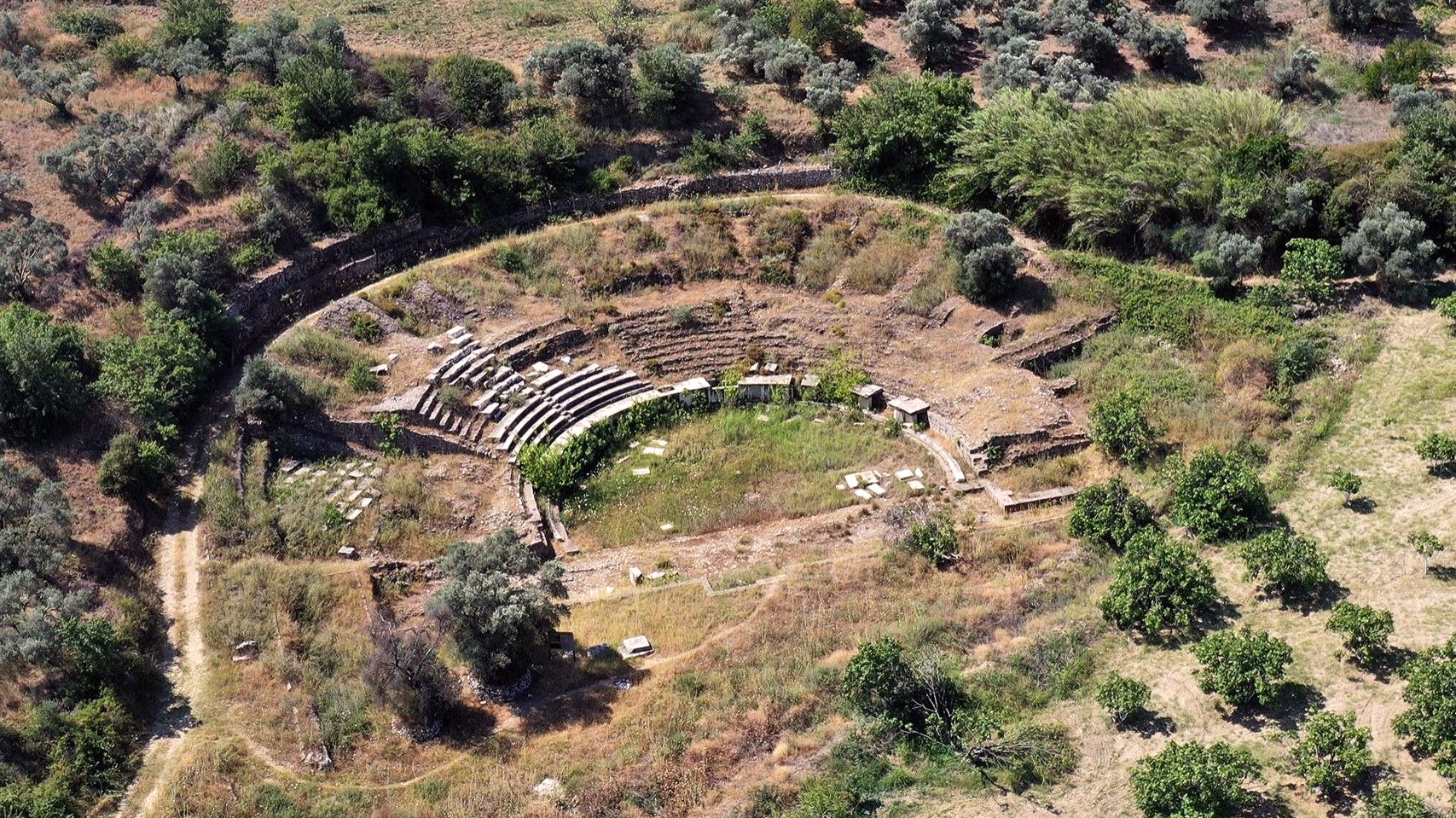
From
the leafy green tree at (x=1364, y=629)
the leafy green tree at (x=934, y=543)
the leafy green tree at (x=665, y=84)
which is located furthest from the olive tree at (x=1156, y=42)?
the leafy green tree at (x=1364, y=629)

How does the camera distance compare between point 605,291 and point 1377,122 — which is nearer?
point 605,291

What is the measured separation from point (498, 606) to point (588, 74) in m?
26.5

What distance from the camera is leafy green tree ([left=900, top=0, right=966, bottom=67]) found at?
2016 inches

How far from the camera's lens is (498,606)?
28.4 m

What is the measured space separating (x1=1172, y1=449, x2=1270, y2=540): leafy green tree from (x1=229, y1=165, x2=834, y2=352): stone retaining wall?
789 inches

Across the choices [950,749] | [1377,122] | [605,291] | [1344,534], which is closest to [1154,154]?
[1377,122]

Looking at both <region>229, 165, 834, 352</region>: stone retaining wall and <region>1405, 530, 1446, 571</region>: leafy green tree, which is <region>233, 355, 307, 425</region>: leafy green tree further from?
<region>1405, 530, 1446, 571</region>: leafy green tree

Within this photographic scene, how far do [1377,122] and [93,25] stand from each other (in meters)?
51.0

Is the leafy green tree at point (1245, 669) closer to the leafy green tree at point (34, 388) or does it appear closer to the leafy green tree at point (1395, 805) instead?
the leafy green tree at point (1395, 805)

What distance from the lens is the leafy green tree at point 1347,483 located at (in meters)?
32.0

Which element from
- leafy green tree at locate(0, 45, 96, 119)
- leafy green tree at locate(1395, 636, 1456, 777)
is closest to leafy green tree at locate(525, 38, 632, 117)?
leafy green tree at locate(0, 45, 96, 119)

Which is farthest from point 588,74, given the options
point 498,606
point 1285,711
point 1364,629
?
point 1285,711

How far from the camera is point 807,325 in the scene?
Answer: 42500 millimetres

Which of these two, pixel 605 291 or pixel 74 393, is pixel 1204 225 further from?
pixel 74 393
